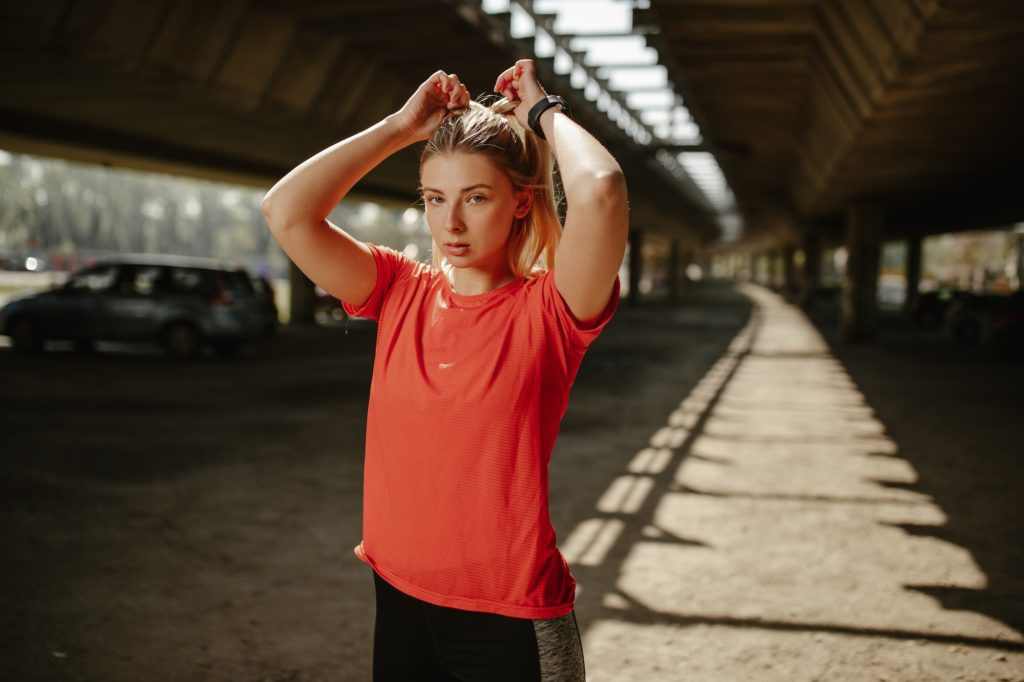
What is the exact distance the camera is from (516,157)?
1832 millimetres

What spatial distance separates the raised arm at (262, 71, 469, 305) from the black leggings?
75 centimetres

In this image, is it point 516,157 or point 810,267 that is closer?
point 516,157

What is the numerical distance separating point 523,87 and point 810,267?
47.5 meters

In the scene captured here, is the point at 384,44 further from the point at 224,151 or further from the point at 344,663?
A: the point at 344,663

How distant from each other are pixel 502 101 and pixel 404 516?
0.92m

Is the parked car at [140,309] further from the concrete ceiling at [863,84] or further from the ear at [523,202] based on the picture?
the ear at [523,202]

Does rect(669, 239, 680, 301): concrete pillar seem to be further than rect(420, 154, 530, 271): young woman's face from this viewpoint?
Yes

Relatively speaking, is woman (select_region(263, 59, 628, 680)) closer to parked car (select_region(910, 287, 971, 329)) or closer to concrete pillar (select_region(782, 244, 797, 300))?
parked car (select_region(910, 287, 971, 329))

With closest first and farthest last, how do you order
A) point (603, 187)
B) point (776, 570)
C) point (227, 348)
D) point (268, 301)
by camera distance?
point (603, 187)
point (776, 570)
point (227, 348)
point (268, 301)

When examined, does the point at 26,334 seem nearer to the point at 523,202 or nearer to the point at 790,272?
the point at 523,202

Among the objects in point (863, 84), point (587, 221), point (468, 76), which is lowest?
point (587, 221)

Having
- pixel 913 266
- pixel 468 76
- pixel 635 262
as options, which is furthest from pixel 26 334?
pixel 913 266

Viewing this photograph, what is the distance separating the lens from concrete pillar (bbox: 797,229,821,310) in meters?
45.0

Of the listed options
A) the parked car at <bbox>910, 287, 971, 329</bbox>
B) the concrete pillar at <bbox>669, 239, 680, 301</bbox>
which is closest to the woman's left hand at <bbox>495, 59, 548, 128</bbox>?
the parked car at <bbox>910, 287, 971, 329</bbox>
